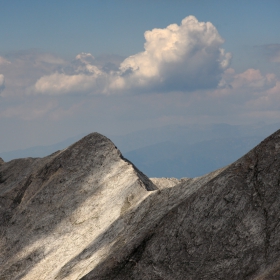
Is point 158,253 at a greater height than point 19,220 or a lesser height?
lesser

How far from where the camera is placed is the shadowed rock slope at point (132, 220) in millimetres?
18913

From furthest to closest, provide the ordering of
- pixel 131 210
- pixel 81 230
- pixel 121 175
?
1. pixel 121 175
2. pixel 81 230
3. pixel 131 210

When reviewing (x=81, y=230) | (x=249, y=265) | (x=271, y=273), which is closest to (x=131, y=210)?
(x=81, y=230)

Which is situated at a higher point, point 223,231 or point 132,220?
point 132,220

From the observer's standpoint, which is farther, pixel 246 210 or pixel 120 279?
pixel 120 279

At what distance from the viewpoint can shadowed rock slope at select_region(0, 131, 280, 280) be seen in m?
18.9

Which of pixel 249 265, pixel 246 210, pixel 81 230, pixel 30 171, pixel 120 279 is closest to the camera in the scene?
pixel 249 265

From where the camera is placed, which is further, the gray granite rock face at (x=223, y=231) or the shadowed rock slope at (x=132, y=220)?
the shadowed rock slope at (x=132, y=220)

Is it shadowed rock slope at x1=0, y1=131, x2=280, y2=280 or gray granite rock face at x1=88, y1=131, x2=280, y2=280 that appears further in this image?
shadowed rock slope at x1=0, y1=131, x2=280, y2=280

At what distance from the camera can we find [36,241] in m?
30.6

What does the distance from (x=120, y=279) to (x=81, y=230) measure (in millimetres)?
8939

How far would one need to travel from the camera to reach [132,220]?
25.7m

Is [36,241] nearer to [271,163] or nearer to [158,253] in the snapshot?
[158,253]

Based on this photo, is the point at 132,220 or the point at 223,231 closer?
the point at 223,231
